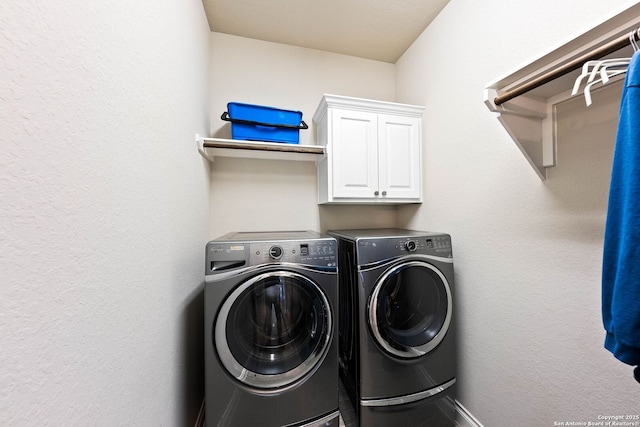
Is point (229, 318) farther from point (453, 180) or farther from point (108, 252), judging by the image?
point (453, 180)

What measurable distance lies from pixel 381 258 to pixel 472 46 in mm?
1470

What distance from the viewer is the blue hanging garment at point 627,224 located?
0.57 meters

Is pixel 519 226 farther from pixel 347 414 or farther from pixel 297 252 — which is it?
pixel 347 414

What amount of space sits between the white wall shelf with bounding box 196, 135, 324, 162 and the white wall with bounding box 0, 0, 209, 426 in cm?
47

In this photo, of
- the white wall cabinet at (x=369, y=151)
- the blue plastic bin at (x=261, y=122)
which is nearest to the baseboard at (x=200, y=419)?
the white wall cabinet at (x=369, y=151)

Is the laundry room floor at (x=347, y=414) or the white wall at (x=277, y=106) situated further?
the white wall at (x=277, y=106)

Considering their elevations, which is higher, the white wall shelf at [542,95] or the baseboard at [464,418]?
the white wall shelf at [542,95]

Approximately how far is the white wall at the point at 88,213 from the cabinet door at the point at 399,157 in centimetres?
142

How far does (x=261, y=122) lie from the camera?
163cm

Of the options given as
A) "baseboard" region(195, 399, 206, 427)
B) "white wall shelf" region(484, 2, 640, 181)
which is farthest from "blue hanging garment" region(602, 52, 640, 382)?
"baseboard" region(195, 399, 206, 427)

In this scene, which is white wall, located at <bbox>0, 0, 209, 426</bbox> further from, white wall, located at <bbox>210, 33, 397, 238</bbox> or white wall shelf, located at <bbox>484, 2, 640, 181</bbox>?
white wall shelf, located at <bbox>484, 2, 640, 181</bbox>

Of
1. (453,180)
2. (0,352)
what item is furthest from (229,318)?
(453,180)

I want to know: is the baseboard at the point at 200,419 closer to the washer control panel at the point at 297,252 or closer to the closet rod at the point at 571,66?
the washer control panel at the point at 297,252

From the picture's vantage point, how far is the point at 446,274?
4.72 feet
